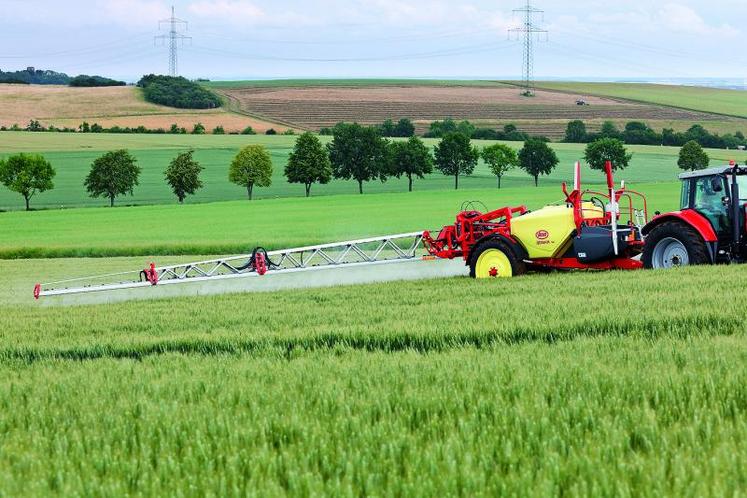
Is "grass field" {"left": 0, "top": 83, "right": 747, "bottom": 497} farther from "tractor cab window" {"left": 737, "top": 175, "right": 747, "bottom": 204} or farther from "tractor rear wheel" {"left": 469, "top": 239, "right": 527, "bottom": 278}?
"tractor cab window" {"left": 737, "top": 175, "right": 747, "bottom": 204}

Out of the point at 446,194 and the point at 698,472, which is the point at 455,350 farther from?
the point at 446,194

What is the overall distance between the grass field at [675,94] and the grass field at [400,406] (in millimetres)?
115433

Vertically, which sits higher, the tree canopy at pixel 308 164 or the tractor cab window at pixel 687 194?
the tree canopy at pixel 308 164

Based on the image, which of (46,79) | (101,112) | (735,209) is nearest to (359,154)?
(101,112)

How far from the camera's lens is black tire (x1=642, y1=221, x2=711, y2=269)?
16.7 metres

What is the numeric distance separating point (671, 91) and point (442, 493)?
153 metres

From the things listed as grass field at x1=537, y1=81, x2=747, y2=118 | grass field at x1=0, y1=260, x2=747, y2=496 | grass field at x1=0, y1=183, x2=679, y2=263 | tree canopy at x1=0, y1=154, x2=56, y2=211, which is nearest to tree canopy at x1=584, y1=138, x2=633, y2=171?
grass field at x1=0, y1=183, x2=679, y2=263

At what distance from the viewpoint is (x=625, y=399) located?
20.6 ft

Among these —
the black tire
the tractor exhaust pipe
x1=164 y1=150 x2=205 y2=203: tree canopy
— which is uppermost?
x1=164 y1=150 x2=205 y2=203: tree canopy

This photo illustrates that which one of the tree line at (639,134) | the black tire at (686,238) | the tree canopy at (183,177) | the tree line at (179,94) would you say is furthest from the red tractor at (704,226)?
the tree line at (179,94)

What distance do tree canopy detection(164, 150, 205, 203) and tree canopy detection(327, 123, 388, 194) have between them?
12619mm

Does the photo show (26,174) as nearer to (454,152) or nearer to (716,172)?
(454,152)

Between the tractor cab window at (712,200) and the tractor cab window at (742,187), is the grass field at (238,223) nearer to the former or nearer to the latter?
the tractor cab window at (712,200)

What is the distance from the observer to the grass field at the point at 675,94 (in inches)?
4920
